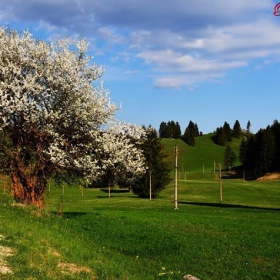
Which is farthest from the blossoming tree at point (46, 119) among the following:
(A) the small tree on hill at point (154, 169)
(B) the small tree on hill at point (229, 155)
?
(B) the small tree on hill at point (229, 155)

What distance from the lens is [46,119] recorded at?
2684cm

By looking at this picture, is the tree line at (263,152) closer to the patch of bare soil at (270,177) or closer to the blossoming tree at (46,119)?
the patch of bare soil at (270,177)

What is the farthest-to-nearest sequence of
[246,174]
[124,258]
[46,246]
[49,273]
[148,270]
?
1. [246,174]
2. [124,258]
3. [148,270]
4. [46,246]
5. [49,273]

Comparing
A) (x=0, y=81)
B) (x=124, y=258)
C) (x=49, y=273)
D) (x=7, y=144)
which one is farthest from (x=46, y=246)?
(x=0, y=81)

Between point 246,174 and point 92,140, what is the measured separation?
5108 inches

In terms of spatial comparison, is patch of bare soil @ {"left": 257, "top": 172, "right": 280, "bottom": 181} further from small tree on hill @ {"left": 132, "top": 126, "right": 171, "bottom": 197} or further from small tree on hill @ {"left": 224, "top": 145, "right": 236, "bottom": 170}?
small tree on hill @ {"left": 132, "top": 126, "right": 171, "bottom": 197}

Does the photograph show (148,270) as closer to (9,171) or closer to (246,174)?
(9,171)

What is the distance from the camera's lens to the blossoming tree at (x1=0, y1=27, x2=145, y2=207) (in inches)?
1047

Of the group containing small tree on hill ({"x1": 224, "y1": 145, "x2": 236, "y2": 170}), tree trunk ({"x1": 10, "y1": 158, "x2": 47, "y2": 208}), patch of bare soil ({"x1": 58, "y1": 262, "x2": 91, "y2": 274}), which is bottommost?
patch of bare soil ({"x1": 58, "y1": 262, "x2": 91, "y2": 274})

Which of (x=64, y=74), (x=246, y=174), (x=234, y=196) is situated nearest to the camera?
(x=64, y=74)

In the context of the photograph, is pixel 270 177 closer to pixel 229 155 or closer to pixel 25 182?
pixel 229 155

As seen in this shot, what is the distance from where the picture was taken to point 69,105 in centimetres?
2728

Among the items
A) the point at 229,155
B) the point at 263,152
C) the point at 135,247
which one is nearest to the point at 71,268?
the point at 135,247

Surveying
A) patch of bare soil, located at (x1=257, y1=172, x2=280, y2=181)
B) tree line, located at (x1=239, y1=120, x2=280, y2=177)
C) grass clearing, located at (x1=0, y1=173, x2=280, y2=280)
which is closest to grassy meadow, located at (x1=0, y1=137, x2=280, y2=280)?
grass clearing, located at (x1=0, y1=173, x2=280, y2=280)
